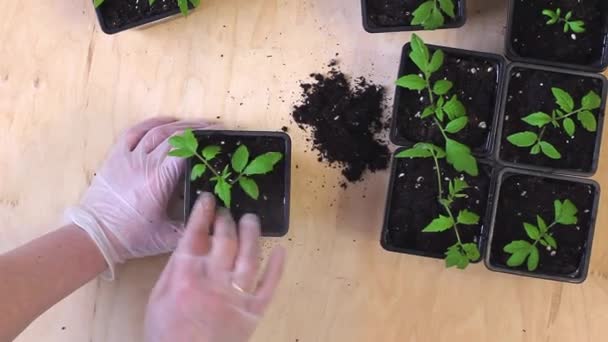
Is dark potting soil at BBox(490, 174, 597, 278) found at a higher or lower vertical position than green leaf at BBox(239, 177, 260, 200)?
lower

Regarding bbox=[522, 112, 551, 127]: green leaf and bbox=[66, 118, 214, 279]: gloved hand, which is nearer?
bbox=[522, 112, 551, 127]: green leaf

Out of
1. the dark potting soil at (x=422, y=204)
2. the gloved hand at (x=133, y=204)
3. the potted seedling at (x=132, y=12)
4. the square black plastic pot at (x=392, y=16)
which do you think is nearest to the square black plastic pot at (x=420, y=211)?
the dark potting soil at (x=422, y=204)

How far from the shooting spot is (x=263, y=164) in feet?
3.10

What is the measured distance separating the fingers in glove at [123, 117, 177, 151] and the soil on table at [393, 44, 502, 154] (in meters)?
0.43

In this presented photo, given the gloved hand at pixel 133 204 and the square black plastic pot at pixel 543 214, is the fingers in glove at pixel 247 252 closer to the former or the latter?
the gloved hand at pixel 133 204

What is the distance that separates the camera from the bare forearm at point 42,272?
975mm

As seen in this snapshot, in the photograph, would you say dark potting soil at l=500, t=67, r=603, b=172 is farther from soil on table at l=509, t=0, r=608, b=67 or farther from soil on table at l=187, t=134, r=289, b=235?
soil on table at l=187, t=134, r=289, b=235

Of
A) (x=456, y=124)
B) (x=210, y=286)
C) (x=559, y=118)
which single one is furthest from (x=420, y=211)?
(x=210, y=286)

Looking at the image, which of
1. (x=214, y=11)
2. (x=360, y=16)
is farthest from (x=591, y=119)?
(x=214, y=11)

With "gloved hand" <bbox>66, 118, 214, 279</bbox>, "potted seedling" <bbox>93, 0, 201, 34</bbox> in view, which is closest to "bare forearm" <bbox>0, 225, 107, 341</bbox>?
"gloved hand" <bbox>66, 118, 214, 279</bbox>

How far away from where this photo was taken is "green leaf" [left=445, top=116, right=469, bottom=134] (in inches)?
38.9

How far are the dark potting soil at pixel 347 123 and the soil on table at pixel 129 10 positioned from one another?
0.99ft

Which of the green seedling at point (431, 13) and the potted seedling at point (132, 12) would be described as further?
the potted seedling at point (132, 12)

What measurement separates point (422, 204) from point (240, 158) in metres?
0.32
